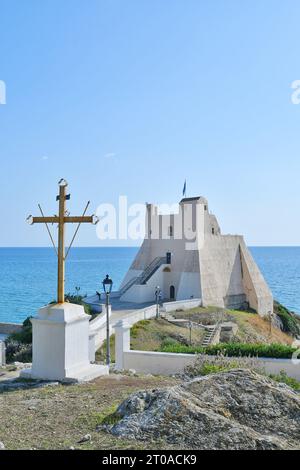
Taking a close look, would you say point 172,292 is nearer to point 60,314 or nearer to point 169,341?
point 169,341

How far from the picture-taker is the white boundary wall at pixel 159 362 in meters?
11.7

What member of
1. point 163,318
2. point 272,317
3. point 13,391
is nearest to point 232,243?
point 272,317

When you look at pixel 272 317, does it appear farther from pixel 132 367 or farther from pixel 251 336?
pixel 132 367

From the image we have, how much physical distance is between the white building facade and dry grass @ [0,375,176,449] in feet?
89.1

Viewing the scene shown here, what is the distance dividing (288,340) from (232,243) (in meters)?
8.90

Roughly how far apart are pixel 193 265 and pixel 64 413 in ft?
98.3

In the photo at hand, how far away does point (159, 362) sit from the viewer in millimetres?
12258

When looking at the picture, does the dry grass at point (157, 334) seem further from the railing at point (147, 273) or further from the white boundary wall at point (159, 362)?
the white boundary wall at point (159, 362)

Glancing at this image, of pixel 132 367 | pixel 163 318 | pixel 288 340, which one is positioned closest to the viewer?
pixel 132 367

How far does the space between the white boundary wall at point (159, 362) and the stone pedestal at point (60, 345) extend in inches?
132

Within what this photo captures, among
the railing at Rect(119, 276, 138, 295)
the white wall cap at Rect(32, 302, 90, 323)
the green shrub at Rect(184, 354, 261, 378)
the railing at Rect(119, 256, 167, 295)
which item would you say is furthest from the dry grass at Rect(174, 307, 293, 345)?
the white wall cap at Rect(32, 302, 90, 323)

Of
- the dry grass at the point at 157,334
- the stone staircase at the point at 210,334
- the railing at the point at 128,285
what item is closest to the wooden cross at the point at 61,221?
the dry grass at the point at 157,334

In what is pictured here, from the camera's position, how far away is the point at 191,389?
6270 mm
